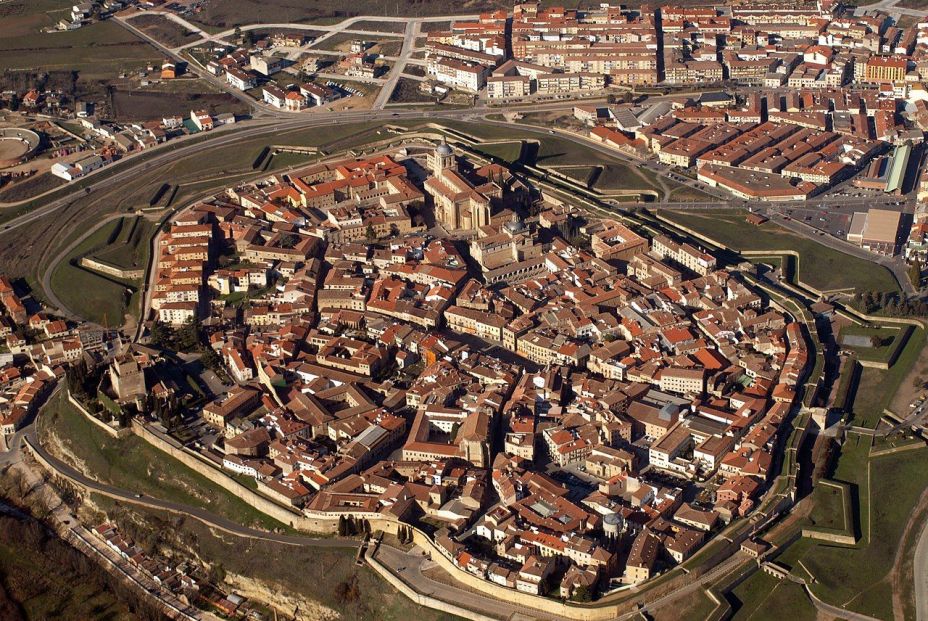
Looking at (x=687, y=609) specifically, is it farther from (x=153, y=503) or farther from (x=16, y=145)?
(x=16, y=145)

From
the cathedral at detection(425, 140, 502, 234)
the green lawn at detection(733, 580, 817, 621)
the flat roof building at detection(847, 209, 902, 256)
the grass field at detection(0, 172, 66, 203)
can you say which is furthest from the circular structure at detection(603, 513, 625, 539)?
the grass field at detection(0, 172, 66, 203)

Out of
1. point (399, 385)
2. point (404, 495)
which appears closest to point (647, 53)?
point (399, 385)

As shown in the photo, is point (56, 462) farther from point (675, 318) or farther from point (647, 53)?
point (647, 53)

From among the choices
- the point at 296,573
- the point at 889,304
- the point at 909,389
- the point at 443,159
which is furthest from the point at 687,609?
the point at 443,159

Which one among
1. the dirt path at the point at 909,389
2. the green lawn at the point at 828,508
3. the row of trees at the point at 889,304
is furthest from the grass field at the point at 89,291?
the dirt path at the point at 909,389

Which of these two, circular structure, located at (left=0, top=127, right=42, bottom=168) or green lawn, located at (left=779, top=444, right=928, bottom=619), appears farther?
circular structure, located at (left=0, top=127, right=42, bottom=168)

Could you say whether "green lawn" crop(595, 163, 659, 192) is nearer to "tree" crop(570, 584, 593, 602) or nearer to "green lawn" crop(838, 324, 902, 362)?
"green lawn" crop(838, 324, 902, 362)

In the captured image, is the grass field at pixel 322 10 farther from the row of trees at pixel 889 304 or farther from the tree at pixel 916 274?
the row of trees at pixel 889 304
